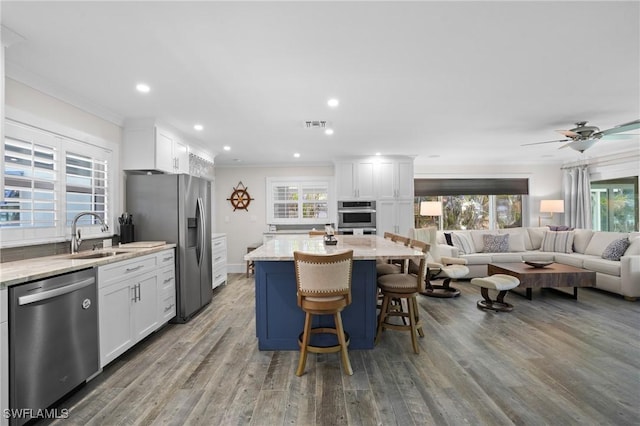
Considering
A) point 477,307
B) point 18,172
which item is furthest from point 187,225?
point 477,307

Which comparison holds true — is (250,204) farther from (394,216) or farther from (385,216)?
(394,216)

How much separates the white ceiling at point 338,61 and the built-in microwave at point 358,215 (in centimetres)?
227

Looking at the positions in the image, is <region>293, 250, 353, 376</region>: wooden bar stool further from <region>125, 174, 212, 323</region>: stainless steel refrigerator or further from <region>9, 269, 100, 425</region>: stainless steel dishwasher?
<region>125, 174, 212, 323</region>: stainless steel refrigerator

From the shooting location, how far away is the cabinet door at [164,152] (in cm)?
354

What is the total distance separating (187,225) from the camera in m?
3.51

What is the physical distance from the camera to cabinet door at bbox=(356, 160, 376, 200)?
19.6ft

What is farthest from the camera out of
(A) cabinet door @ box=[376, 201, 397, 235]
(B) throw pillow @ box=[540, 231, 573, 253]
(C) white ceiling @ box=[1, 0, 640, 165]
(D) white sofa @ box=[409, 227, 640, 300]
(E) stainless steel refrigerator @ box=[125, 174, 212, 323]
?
(A) cabinet door @ box=[376, 201, 397, 235]

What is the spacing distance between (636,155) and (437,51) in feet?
19.1

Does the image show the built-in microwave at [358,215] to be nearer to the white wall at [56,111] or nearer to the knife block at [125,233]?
the knife block at [125,233]

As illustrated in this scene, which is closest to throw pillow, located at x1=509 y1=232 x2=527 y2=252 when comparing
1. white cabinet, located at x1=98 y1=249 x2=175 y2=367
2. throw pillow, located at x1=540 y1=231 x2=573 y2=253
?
throw pillow, located at x1=540 y1=231 x2=573 y2=253

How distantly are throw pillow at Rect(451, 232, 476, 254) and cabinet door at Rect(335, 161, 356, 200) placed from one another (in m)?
2.13

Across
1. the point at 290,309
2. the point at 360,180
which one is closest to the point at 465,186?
the point at 360,180

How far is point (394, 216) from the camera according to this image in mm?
5953

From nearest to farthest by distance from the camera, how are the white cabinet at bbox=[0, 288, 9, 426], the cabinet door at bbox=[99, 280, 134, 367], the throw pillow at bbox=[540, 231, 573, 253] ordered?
the white cabinet at bbox=[0, 288, 9, 426], the cabinet door at bbox=[99, 280, 134, 367], the throw pillow at bbox=[540, 231, 573, 253]
